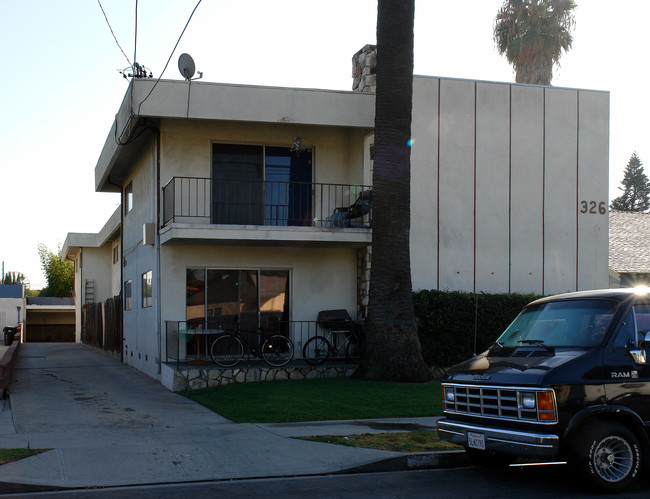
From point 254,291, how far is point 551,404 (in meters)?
11.1

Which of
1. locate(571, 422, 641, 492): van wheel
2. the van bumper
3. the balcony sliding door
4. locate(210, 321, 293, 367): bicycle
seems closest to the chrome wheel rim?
locate(571, 422, 641, 492): van wheel

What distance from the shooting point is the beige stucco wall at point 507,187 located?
1792 cm

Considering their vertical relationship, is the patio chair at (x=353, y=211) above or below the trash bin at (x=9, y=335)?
above

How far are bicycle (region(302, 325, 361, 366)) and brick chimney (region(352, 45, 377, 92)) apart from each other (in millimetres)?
5755

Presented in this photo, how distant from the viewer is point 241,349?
16125 mm

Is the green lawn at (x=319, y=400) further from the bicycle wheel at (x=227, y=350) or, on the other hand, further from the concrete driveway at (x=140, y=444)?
the bicycle wheel at (x=227, y=350)

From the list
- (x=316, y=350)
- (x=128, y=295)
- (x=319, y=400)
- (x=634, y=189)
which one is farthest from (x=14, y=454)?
(x=634, y=189)

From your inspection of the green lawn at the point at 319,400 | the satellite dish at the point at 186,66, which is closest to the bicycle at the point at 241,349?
→ the green lawn at the point at 319,400

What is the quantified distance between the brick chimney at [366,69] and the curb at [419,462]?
10804 mm

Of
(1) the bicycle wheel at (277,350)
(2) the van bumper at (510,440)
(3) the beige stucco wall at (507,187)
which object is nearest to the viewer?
(2) the van bumper at (510,440)

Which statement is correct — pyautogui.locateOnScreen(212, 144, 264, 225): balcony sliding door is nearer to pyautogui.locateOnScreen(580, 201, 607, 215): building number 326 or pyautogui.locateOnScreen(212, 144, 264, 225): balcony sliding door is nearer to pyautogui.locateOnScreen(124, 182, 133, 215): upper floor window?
pyautogui.locateOnScreen(124, 182, 133, 215): upper floor window

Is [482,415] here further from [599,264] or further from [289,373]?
[599,264]

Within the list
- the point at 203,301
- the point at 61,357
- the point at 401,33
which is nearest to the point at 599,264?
the point at 401,33

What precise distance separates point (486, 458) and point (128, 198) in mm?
17573
